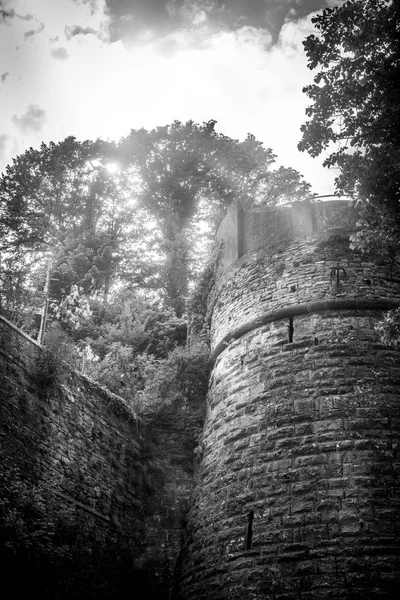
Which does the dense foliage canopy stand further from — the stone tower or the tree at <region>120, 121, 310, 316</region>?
the stone tower

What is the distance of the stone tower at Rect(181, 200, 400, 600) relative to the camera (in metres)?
5.27

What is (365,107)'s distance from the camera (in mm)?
6219

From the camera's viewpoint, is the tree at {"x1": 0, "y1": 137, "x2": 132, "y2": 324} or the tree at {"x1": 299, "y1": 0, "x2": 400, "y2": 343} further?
the tree at {"x1": 0, "y1": 137, "x2": 132, "y2": 324}

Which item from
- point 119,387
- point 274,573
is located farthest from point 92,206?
point 274,573

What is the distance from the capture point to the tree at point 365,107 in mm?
5969

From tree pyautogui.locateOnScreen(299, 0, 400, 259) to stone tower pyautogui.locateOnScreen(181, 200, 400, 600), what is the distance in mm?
1396

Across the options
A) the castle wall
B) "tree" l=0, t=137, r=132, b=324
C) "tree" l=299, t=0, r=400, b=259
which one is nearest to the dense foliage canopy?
"tree" l=0, t=137, r=132, b=324

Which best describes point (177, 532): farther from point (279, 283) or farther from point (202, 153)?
point (202, 153)

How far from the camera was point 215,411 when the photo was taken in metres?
7.70

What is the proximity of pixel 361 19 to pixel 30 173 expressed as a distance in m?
16.4

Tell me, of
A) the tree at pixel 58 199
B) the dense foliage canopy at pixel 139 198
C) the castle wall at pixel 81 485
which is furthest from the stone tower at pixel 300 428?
the tree at pixel 58 199

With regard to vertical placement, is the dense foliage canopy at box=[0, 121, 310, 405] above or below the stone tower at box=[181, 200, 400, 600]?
above

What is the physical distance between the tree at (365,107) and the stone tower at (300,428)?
1.40 metres

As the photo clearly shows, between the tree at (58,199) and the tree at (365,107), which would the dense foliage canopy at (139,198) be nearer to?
the tree at (58,199)
